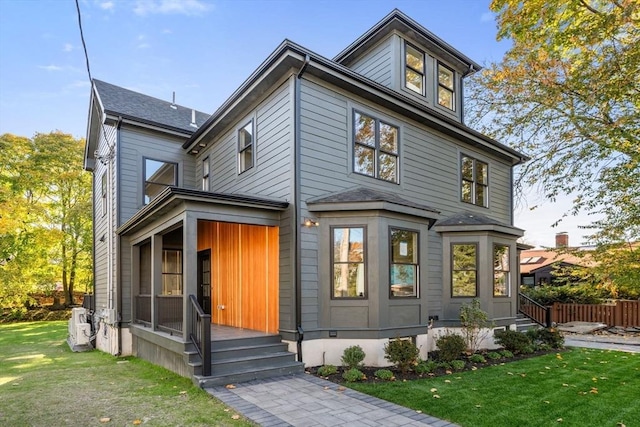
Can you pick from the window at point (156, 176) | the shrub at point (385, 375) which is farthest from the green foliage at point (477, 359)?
the window at point (156, 176)

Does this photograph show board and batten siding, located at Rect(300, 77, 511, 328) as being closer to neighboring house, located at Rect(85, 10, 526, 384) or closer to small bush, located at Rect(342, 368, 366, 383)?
neighboring house, located at Rect(85, 10, 526, 384)

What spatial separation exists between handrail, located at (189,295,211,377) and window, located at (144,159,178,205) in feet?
19.2

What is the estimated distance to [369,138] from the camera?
9.16 metres

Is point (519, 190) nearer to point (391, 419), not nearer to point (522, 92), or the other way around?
point (522, 92)

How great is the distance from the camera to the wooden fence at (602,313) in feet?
48.0

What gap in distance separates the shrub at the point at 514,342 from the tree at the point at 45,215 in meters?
19.2

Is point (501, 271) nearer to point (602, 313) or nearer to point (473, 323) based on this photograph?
point (473, 323)

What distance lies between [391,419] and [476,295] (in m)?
6.23

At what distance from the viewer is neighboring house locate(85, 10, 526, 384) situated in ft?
25.4

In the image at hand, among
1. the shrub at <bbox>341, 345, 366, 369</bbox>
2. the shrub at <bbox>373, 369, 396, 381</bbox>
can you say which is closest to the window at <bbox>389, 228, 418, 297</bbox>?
the shrub at <bbox>341, 345, 366, 369</bbox>

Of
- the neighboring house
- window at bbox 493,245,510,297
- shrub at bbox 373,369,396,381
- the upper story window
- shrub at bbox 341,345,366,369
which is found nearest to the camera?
shrub at bbox 373,369,396,381

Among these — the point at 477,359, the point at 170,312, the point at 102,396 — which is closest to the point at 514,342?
the point at 477,359

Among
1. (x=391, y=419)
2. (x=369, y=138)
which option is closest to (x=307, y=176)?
(x=369, y=138)

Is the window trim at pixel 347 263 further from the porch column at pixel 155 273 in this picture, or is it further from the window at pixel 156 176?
the window at pixel 156 176
